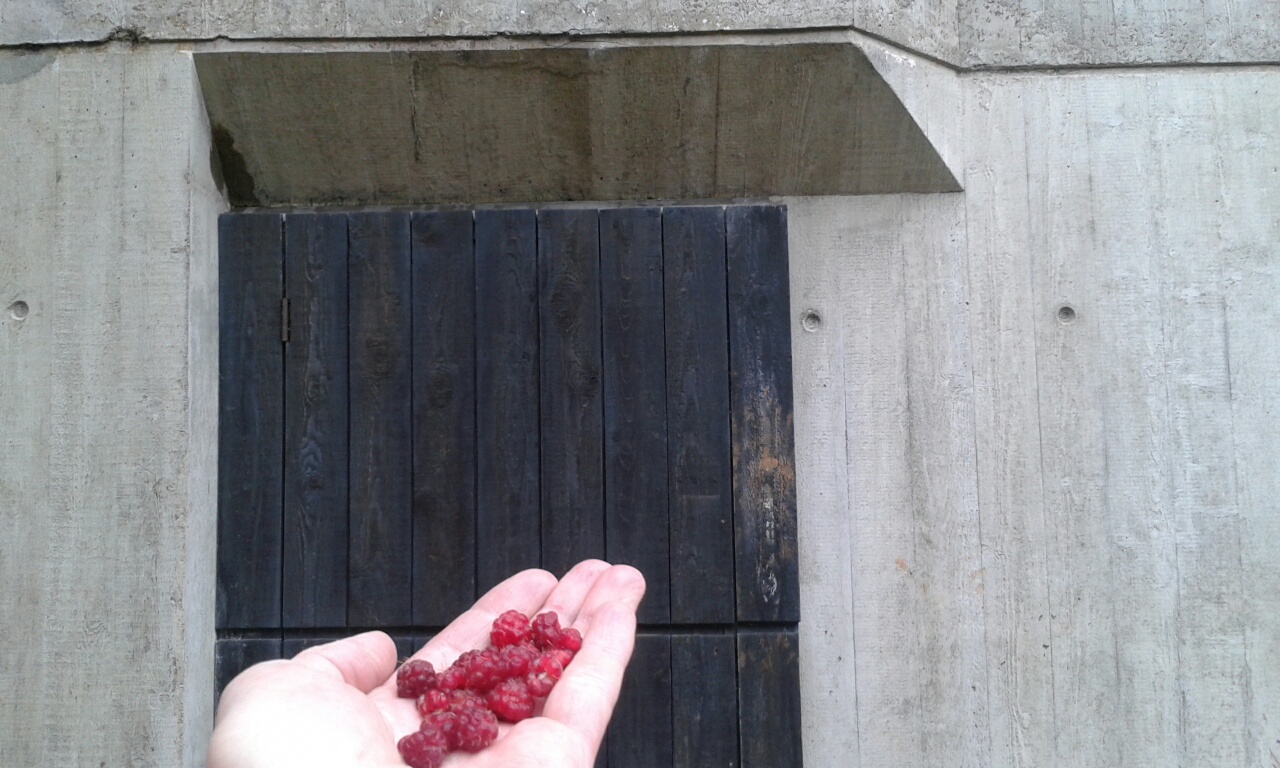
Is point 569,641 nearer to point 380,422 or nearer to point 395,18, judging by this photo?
point 380,422

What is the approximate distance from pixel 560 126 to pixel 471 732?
6.86ft

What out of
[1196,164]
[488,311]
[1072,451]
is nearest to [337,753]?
[488,311]

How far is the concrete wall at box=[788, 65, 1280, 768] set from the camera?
3072 millimetres

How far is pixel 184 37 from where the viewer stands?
303 centimetres

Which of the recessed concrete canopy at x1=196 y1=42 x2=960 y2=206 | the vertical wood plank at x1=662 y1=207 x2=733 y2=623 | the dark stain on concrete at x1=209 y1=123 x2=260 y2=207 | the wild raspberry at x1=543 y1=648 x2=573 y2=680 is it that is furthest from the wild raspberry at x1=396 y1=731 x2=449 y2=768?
the dark stain on concrete at x1=209 y1=123 x2=260 y2=207

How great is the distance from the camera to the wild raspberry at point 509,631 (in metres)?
2.15

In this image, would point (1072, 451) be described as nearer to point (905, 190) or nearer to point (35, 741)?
point (905, 190)

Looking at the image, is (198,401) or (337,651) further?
(198,401)

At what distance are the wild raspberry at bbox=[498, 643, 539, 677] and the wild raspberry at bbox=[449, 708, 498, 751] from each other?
0.17 meters

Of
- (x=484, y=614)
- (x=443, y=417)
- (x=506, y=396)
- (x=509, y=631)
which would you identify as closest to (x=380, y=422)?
(x=443, y=417)

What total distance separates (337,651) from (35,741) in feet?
5.26

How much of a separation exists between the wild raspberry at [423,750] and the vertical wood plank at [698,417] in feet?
4.27

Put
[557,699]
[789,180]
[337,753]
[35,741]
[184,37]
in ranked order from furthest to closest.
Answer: [789,180], [184,37], [35,741], [557,699], [337,753]

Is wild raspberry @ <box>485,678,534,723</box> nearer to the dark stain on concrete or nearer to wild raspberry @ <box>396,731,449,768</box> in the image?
wild raspberry @ <box>396,731,449,768</box>
